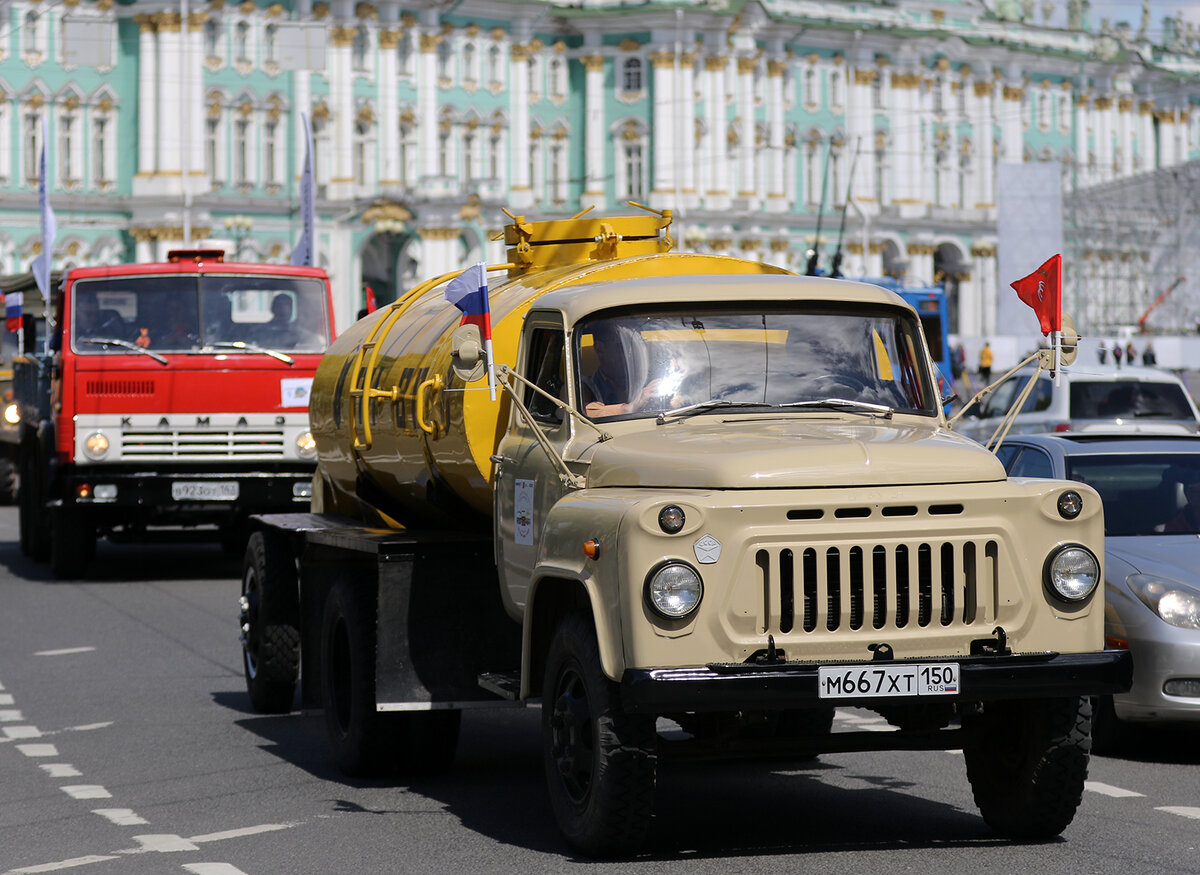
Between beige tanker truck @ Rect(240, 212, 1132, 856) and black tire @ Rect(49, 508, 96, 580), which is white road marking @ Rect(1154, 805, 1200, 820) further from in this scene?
black tire @ Rect(49, 508, 96, 580)

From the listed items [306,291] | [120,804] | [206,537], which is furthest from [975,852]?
[206,537]

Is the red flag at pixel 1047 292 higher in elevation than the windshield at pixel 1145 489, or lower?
higher

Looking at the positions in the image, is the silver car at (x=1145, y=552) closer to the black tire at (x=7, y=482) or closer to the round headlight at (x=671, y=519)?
the round headlight at (x=671, y=519)

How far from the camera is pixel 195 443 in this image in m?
19.9

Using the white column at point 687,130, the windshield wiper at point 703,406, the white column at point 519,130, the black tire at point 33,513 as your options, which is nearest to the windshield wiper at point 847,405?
the windshield wiper at point 703,406

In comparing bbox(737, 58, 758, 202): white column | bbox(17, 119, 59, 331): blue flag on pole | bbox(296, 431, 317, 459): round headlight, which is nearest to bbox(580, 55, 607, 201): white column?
bbox(737, 58, 758, 202): white column

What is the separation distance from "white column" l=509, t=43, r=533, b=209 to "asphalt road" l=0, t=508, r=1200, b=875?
78753 mm

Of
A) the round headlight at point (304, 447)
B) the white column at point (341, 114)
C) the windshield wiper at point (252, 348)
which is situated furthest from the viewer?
the white column at point (341, 114)

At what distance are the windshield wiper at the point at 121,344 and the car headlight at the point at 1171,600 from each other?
1118 centimetres

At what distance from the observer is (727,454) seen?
25.6ft

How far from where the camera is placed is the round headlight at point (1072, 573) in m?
7.88

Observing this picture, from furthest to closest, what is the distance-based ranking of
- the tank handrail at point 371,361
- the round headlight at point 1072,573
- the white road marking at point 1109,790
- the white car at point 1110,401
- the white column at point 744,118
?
the white column at point 744,118 → the white car at point 1110,401 → the tank handrail at point 371,361 → the white road marking at point 1109,790 → the round headlight at point 1072,573

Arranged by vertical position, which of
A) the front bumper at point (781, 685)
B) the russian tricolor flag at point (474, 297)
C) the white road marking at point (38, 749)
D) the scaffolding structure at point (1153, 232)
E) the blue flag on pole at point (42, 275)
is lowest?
the white road marking at point (38, 749)

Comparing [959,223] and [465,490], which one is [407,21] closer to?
[959,223]
